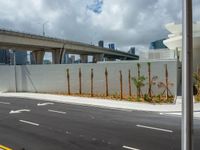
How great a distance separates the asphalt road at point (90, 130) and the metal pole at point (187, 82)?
202 inches

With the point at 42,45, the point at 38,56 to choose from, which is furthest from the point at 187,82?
the point at 38,56

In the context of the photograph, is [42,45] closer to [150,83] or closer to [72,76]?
[72,76]

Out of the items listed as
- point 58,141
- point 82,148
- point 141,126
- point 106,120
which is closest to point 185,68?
point 82,148

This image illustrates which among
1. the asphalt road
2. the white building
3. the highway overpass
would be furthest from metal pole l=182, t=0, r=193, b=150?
the highway overpass

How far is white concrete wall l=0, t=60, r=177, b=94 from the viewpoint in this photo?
26.8 metres

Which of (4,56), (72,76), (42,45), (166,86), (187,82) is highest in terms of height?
(42,45)

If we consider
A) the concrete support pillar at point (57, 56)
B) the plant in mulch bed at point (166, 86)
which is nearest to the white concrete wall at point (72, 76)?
the plant in mulch bed at point (166, 86)

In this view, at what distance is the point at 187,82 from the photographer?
5.53 meters

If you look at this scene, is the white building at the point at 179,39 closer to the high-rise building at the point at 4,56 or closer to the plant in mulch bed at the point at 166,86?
the plant in mulch bed at the point at 166,86

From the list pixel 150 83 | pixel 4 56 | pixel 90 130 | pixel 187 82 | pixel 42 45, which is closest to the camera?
pixel 187 82

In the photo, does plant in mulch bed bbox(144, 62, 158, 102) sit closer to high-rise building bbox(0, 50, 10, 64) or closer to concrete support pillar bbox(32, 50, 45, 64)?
concrete support pillar bbox(32, 50, 45, 64)

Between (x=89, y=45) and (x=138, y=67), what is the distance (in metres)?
68.3

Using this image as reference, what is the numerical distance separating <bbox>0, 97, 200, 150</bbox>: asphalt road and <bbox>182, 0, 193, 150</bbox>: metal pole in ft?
16.8

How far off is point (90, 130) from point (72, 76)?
17.9 metres
